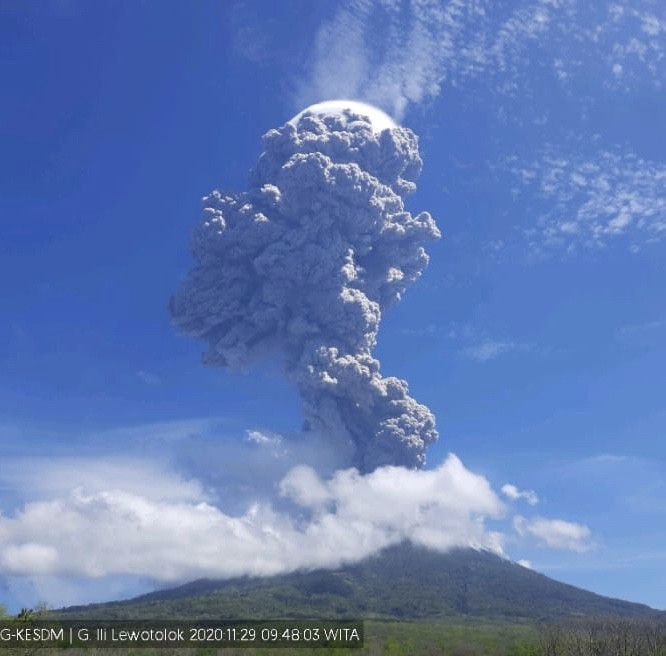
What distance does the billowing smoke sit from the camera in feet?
353

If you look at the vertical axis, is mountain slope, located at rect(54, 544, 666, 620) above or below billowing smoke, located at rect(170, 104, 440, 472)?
below

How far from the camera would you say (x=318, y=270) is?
10812 cm

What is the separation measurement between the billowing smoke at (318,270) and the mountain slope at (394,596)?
20.4 metres

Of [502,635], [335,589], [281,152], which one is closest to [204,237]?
[281,152]

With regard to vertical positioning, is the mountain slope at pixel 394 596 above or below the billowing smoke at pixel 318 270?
below

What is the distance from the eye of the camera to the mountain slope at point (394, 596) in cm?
9494

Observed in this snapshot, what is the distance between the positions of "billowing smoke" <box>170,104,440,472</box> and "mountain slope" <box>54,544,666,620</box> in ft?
66.9

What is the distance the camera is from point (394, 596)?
4178 inches

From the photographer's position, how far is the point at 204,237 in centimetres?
11006

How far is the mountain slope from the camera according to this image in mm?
94938

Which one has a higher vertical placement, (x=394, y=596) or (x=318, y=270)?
(x=318, y=270)

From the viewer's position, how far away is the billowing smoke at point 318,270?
4232 inches

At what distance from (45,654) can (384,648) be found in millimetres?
24906

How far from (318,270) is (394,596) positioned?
4883cm
